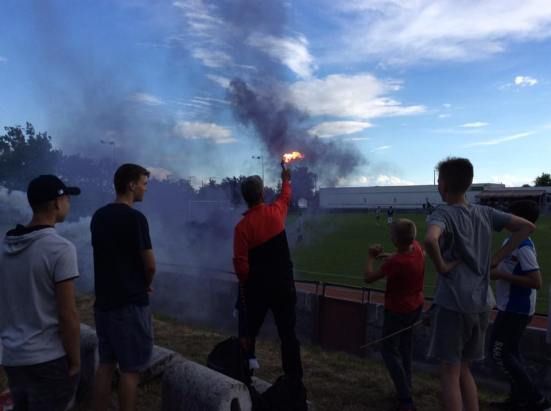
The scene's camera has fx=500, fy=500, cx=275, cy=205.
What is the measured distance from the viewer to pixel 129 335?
320 cm

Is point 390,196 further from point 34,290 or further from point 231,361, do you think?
point 34,290

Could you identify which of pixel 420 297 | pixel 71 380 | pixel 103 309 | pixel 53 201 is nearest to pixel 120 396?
pixel 103 309

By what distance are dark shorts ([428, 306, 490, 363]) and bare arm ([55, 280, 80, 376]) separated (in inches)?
81.4

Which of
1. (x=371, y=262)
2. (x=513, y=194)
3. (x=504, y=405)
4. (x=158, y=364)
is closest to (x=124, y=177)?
(x=158, y=364)

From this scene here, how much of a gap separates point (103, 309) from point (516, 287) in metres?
3.16

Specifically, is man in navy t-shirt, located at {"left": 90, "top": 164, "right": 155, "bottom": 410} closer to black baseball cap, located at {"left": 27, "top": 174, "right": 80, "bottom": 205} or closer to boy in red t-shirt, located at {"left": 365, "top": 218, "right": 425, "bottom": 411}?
black baseball cap, located at {"left": 27, "top": 174, "right": 80, "bottom": 205}

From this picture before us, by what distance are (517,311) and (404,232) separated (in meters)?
1.13

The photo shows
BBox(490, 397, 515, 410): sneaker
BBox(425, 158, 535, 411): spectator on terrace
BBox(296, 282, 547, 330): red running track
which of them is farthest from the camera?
BBox(296, 282, 547, 330): red running track

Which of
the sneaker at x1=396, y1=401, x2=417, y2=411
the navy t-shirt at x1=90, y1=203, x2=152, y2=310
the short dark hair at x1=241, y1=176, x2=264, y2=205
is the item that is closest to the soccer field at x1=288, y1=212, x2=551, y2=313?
the sneaker at x1=396, y1=401, x2=417, y2=411

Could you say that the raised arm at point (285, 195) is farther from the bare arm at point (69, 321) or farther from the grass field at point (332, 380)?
the bare arm at point (69, 321)

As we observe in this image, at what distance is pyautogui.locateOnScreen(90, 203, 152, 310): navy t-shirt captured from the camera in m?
3.15

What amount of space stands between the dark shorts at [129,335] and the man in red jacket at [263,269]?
916 mm

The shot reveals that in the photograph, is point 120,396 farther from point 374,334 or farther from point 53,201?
point 374,334

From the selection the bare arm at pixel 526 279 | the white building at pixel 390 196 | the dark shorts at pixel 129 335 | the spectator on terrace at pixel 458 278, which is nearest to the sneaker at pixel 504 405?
the bare arm at pixel 526 279
